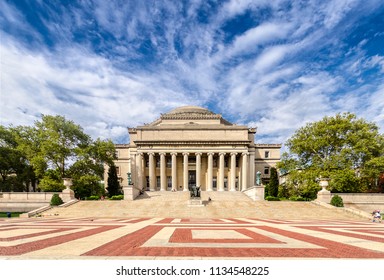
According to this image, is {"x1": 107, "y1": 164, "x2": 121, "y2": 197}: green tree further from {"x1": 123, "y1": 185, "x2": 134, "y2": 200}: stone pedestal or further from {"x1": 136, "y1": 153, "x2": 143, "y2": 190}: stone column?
{"x1": 123, "y1": 185, "x2": 134, "y2": 200}: stone pedestal

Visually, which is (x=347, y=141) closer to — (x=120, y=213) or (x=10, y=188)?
(x=120, y=213)

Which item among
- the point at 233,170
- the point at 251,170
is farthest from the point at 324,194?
the point at 251,170

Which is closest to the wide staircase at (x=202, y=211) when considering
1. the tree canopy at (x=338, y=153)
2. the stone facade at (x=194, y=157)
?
the tree canopy at (x=338, y=153)

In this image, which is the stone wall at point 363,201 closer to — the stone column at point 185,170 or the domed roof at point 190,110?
the stone column at point 185,170

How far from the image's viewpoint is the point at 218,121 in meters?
53.8

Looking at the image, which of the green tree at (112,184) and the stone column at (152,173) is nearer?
the green tree at (112,184)

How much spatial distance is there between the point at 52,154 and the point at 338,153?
4366cm

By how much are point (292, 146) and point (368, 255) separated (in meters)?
31.7

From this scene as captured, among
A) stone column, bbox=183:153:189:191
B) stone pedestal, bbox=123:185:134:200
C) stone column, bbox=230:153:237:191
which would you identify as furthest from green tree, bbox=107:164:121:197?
stone column, bbox=230:153:237:191

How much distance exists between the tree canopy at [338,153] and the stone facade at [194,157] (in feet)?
42.8

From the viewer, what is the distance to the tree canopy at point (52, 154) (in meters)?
31.7

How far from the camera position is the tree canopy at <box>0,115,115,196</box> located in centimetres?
3166
